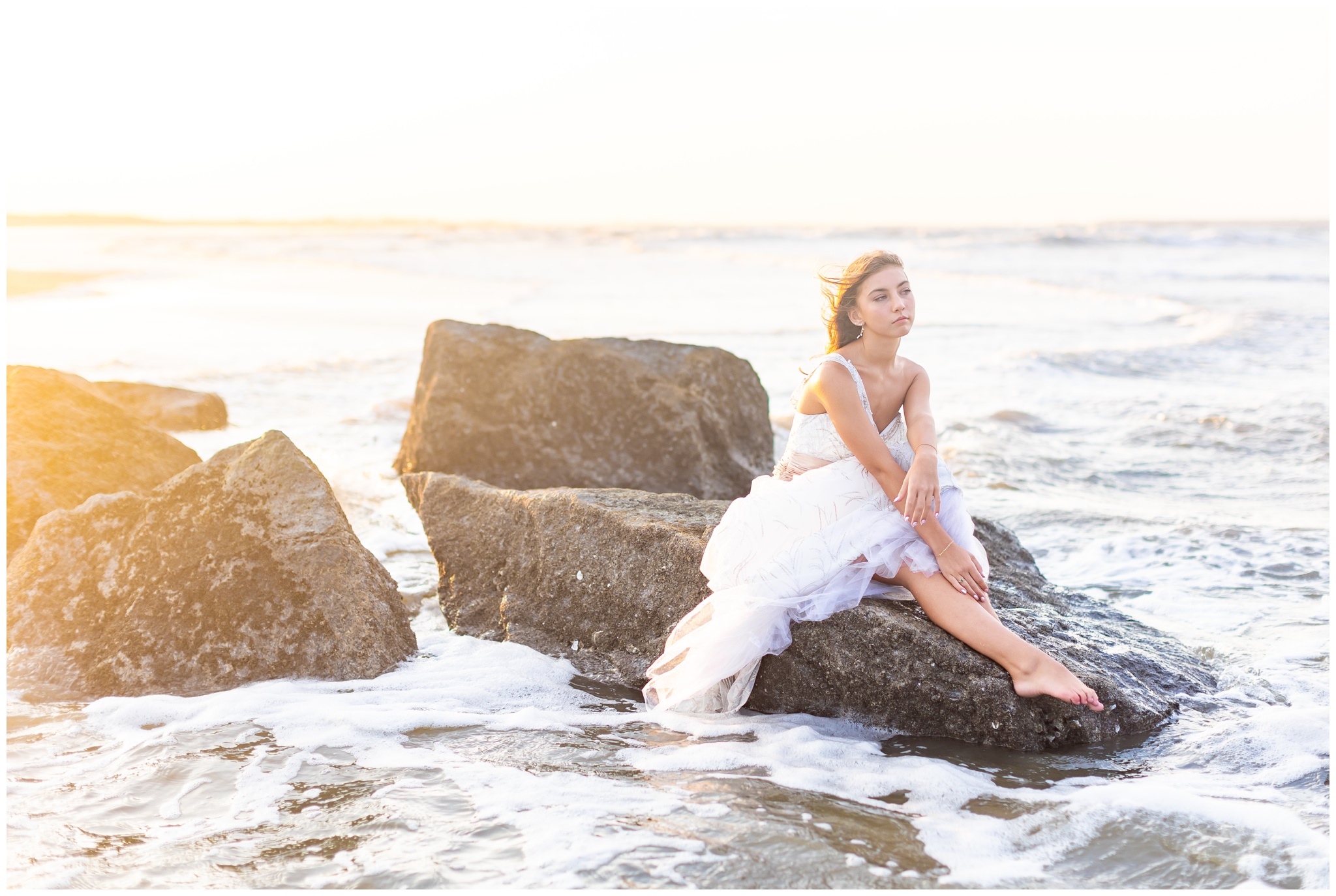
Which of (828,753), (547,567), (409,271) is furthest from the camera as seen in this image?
(409,271)

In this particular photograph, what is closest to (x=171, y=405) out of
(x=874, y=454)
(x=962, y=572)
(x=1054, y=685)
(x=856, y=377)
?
(x=856, y=377)

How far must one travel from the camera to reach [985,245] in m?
45.9

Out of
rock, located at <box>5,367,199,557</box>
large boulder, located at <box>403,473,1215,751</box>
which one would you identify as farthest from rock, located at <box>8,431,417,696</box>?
rock, located at <box>5,367,199,557</box>

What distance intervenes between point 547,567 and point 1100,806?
258 cm

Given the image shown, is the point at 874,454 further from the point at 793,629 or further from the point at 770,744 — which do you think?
the point at 770,744

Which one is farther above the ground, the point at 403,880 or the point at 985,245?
the point at 985,245

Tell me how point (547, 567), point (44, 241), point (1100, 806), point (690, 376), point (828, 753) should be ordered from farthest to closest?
1. point (44, 241)
2. point (690, 376)
3. point (547, 567)
4. point (828, 753)
5. point (1100, 806)

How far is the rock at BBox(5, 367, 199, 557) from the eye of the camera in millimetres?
5641

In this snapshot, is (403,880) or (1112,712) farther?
(1112,712)

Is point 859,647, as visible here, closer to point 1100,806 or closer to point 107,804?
point 1100,806

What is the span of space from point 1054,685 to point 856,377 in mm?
1546

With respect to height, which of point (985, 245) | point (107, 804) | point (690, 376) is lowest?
point (107, 804)

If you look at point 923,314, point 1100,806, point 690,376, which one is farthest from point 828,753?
point 923,314

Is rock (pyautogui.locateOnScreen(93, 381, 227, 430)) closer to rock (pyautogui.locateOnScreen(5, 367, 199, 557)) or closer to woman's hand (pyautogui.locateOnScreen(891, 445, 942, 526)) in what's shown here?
rock (pyautogui.locateOnScreen(5, 367, 199, 557))
